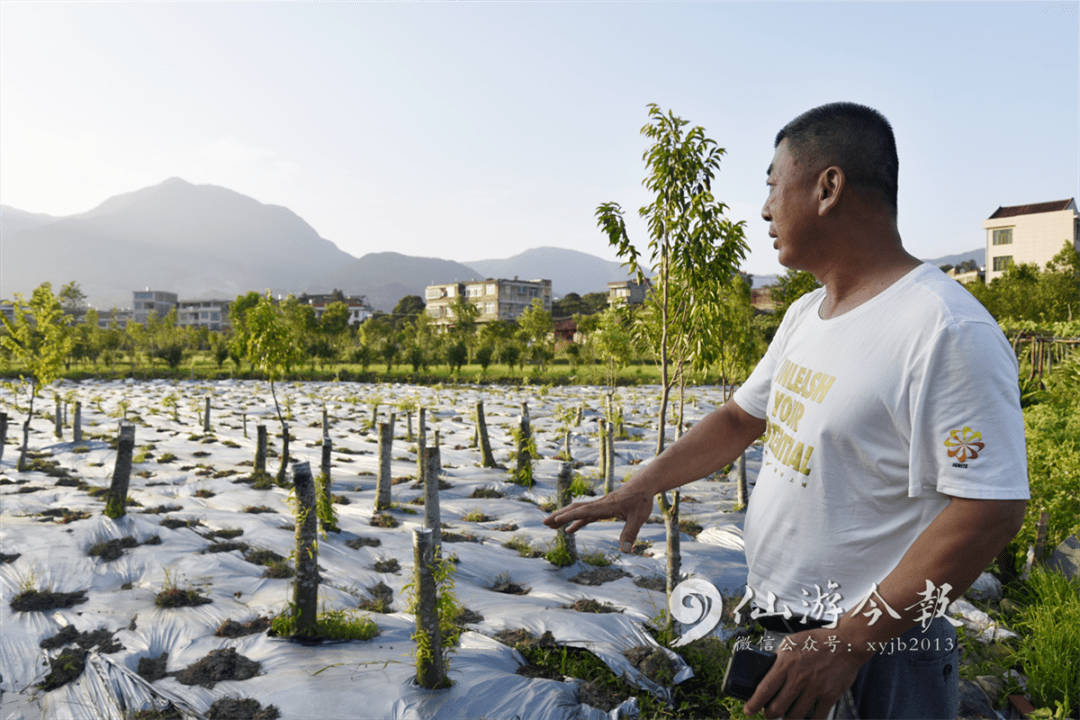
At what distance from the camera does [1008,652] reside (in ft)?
15.2

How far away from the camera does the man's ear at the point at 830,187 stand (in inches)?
49.3

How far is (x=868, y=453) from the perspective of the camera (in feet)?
3.66

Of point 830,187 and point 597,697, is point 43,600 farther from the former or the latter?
point 830,187

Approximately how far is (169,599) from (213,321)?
357ft

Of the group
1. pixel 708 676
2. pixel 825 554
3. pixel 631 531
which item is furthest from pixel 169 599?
pixel 825 554

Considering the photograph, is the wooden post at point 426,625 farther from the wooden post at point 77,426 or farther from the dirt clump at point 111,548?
the wooden post at point 77,426

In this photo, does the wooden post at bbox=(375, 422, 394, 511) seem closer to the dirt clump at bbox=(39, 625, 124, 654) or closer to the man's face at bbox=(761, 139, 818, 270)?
the dirt clump at bbox=(39, 625, 124, 654)

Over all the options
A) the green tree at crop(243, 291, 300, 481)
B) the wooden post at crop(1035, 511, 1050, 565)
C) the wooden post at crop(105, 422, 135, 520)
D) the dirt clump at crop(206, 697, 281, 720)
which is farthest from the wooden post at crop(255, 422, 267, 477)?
the wooden post at crop(1035, 511, 1050, 565)

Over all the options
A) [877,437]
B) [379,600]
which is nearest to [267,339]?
[379,600]

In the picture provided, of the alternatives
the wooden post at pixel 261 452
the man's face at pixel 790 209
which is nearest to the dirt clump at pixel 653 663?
the man's face at pixel 790 209

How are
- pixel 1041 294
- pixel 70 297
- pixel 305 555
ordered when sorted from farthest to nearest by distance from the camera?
1. pixel 1041 294
2. pixel 70 297
3. pixel 305 555

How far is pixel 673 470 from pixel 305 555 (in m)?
4.01

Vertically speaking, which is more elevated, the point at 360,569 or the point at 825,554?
the point at 825,554

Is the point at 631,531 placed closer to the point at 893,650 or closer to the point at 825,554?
the point at 825,554
